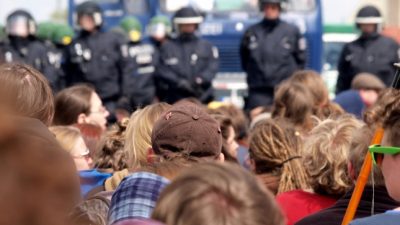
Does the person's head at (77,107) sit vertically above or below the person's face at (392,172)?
below

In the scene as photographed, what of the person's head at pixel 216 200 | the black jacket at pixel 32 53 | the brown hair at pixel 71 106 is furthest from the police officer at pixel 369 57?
the person's head at pixel 216 200

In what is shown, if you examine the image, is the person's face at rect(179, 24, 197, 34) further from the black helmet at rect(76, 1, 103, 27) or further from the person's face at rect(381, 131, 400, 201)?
the person's face at rect(381, 131, 400, 201)

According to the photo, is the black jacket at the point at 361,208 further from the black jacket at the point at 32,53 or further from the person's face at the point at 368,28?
the person's face at the point at 368,28

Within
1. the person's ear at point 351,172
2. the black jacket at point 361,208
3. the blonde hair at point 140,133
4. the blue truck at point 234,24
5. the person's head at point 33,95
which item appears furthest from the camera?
the blue truck at point 234,24

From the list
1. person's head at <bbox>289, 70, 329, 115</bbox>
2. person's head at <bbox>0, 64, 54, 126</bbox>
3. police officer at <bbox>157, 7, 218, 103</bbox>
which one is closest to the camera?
person's head at <bbox>0, 64, 54, 126</bbox>

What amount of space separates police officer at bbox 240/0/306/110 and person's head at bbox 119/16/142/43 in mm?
3377

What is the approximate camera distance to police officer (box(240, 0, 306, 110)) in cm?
1586

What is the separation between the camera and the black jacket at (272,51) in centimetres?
1585

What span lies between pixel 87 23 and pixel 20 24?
101 cm

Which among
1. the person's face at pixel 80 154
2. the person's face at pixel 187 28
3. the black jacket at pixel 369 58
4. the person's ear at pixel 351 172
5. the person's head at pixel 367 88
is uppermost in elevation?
the person's ear at pixel 351 172

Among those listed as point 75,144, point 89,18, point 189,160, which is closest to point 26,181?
point 189,160

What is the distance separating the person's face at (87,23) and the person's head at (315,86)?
7.73 m

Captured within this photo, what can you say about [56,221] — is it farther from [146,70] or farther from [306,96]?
[146,70]

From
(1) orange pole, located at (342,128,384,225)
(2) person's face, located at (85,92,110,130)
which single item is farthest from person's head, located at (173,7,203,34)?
(1) orange pole, located at (342,128,384,225)
